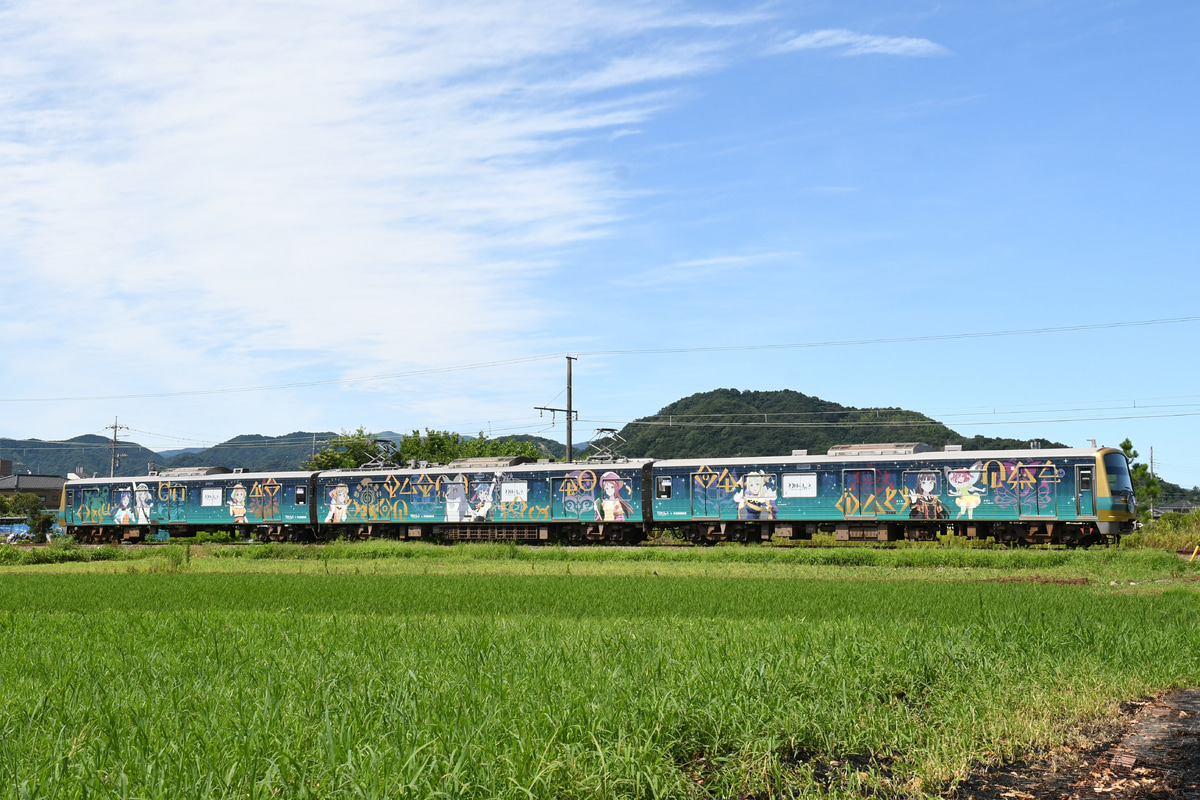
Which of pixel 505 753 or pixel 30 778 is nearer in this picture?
pixel 30 778

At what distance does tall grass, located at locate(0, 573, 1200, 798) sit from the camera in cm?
450

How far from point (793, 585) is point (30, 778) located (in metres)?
14.0

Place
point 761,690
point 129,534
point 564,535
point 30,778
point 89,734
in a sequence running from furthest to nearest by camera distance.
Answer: point 129,534
point 564,535
point 761,690
point 89,734
point 30,778

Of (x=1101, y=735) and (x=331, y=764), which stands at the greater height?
(x=331, y=764)

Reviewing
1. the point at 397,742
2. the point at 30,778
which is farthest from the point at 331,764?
the point at 30,778

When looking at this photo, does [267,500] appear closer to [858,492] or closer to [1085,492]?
[858,492]

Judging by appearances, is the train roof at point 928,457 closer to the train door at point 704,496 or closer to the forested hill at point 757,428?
the train door at point 704,496

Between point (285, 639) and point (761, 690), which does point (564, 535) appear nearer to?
point (285, 639)

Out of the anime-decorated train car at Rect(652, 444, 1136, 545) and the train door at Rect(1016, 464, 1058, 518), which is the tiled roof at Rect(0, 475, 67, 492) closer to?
the anime-decorated train car at Rect(652, 444, 1136, 545)

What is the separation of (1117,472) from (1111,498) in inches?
42.1

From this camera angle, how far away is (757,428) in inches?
3221

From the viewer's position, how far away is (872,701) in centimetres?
647

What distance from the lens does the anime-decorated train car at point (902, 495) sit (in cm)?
2681

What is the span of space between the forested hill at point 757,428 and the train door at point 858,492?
4479cm
